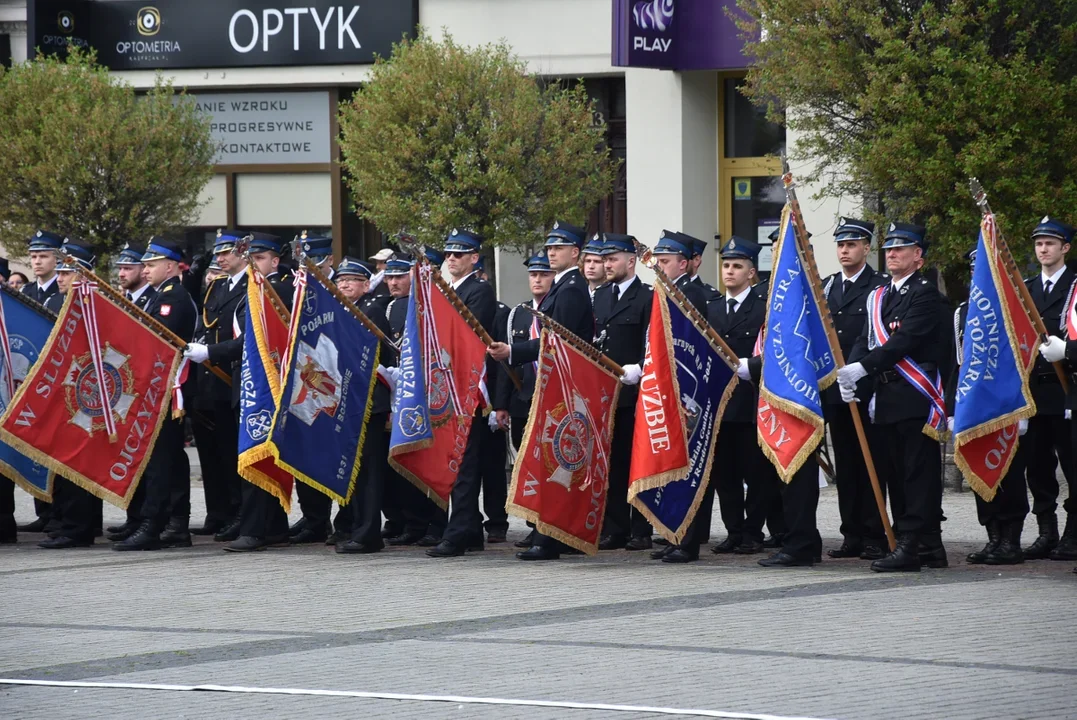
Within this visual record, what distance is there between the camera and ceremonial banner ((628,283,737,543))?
1041cm

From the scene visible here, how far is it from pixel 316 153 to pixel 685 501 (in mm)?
14117

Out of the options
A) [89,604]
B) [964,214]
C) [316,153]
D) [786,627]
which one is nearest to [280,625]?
[89,604]

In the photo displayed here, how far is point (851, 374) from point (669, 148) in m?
11.6

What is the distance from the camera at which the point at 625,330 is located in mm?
11211

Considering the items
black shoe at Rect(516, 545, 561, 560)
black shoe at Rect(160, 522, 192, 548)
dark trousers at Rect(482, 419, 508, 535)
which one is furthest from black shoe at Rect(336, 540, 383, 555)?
black shoe at Rect(160, 522, 192, 548)

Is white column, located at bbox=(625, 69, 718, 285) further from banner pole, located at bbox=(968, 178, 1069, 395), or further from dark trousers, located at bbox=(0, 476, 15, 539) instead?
banner pole, located at bbox=(968, 178, 1069, 395)

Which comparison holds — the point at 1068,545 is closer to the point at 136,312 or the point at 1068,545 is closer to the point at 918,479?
the point at 918,479

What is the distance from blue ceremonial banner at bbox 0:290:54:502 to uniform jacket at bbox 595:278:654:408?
3.98 meters

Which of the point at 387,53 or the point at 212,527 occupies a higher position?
the point at 387,53

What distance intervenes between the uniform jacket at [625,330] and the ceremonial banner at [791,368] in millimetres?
1100

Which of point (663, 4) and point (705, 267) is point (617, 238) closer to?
point (663, 4)

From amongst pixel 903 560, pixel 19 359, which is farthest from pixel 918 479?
pixel 19 359

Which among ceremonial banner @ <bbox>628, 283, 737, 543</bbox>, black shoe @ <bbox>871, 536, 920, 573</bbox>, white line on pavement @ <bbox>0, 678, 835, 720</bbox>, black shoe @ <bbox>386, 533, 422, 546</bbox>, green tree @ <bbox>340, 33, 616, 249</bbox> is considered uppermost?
green tree @ <bbox>340, 33, 616, 249</bbox>

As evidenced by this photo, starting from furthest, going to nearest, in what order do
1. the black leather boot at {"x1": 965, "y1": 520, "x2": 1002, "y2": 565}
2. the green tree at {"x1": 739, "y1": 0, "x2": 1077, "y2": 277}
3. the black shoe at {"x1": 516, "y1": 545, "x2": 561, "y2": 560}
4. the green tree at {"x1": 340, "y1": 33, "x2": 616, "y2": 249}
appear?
the green tree at {"x1": 340, "y1": 33, "x2": 616, "y2": 249}, the green tree at {"x1": 739, "y1": 0, "x2": 1077, "y2": 277}, the black shoe at {"x1": 516, "y1": 545, "x2": 561, "y2": 560}, the black leather boot at {"x1": 965, "y1": 520, "x2": 1002, "y2": 565}
